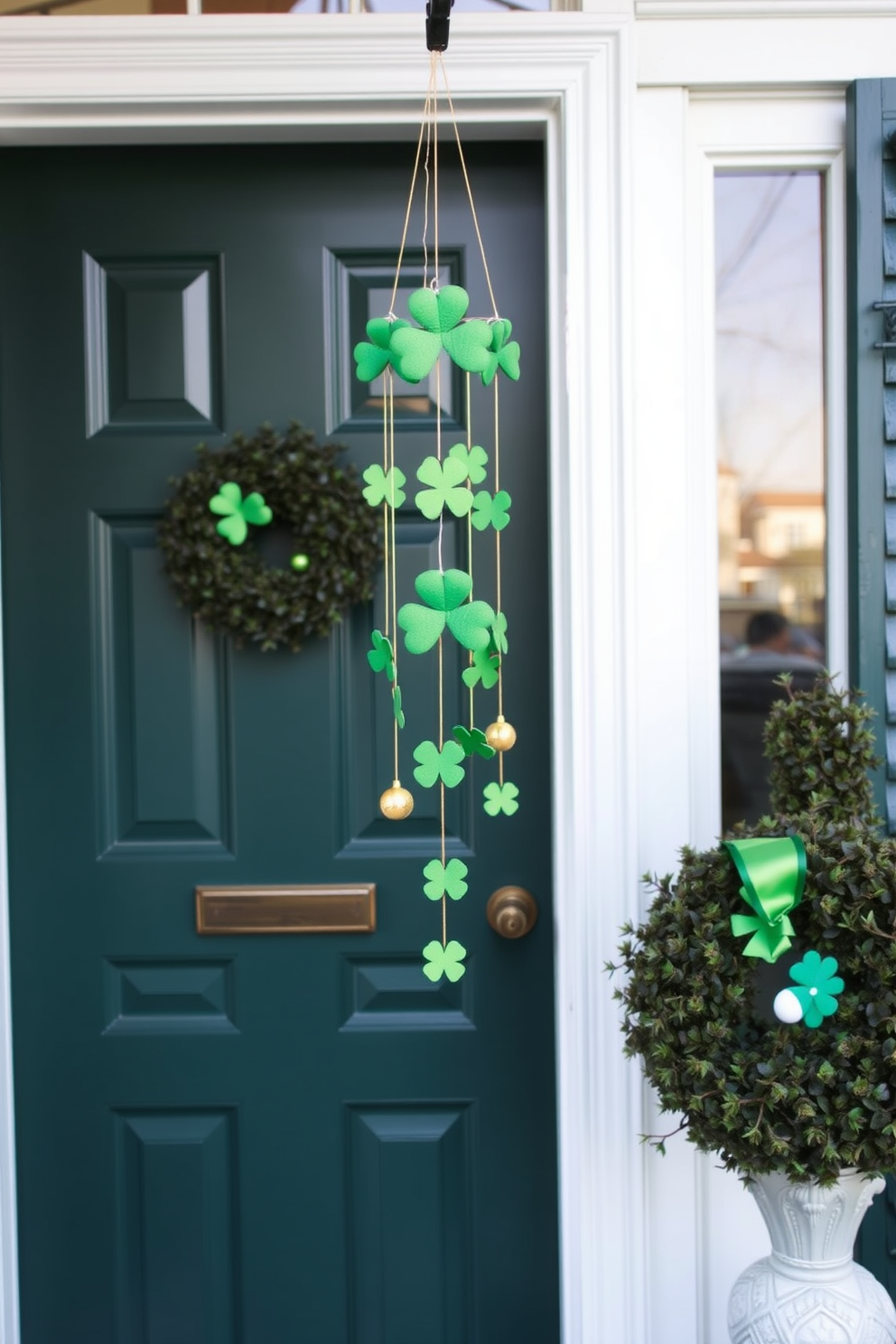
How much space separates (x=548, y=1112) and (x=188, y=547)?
3.81 feet

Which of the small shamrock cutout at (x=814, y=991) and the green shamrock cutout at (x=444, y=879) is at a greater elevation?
the green shamrock cutout at (x=444, y=879)

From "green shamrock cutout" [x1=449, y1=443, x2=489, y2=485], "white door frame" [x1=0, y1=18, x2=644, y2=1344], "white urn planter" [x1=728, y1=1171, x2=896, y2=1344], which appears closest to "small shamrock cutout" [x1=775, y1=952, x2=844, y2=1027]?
"white urn planter" [x1=728, y1=1171, x2=896, y2=1344]

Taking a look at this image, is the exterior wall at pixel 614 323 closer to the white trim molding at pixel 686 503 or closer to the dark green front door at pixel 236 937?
the white trim molding at pixel 686 503

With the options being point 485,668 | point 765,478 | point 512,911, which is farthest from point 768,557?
point 485,668

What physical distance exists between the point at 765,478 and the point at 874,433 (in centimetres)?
20

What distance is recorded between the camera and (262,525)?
6.40ft

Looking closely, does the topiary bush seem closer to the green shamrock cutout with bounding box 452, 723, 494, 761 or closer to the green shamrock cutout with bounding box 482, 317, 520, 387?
the green shamrock cutout with bounding box 452, 723, 494, 761

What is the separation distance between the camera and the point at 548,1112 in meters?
2.01

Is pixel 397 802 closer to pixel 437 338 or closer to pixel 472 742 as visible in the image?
pixel 472 742

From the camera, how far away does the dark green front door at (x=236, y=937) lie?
1.98 m

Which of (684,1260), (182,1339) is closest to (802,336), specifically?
(684,1260)

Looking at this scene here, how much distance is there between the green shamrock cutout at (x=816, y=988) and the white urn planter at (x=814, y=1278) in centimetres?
22

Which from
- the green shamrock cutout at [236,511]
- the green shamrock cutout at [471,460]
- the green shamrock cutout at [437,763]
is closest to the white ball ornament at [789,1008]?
the green shamrock cutout at [437,763]

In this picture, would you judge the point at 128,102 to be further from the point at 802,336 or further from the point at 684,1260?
the point at 684,1260
